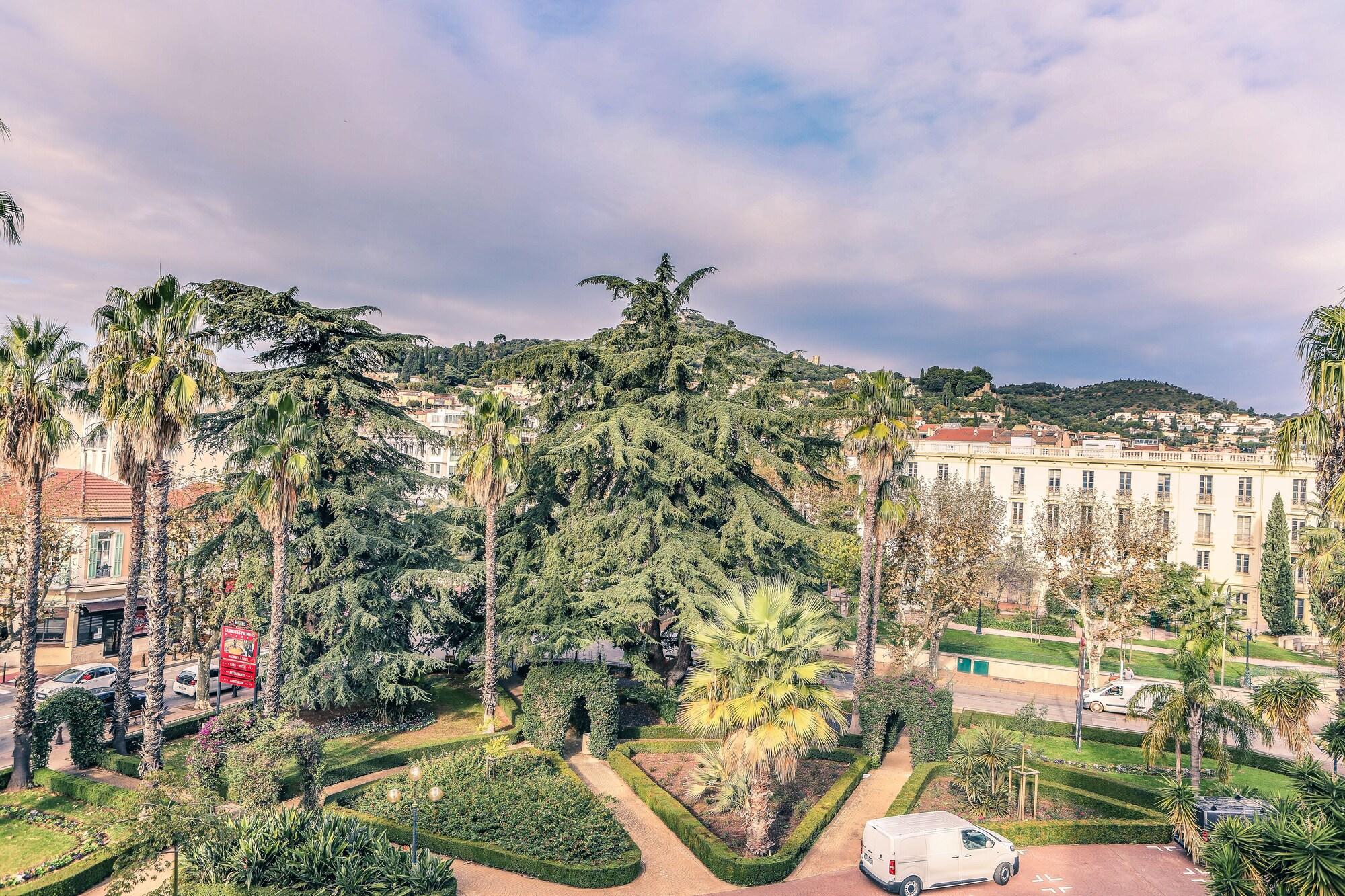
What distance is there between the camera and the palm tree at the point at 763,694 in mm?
14938

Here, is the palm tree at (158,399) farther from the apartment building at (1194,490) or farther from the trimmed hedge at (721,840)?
the apartment building at (1194,490)

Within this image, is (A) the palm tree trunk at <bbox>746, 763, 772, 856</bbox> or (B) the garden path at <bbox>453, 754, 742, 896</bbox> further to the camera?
(A) the palm tree trunk at <bbox>746, 763, 772, 856</bbox>

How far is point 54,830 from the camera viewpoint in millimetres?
16656

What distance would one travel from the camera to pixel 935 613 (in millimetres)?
32250

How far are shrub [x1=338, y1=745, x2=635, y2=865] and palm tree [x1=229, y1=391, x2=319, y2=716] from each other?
4.49m

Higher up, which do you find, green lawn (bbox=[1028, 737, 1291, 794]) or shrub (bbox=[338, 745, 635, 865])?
shrub (bbox=[338, 745, 635, 865])

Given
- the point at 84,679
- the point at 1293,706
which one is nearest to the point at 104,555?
the point at 84,679

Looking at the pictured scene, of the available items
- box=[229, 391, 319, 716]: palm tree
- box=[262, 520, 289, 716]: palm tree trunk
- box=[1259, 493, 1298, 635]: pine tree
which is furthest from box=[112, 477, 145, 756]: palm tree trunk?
box=[1259, 493, 1298, 635]: pine tree

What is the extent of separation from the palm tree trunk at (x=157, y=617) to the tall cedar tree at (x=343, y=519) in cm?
373

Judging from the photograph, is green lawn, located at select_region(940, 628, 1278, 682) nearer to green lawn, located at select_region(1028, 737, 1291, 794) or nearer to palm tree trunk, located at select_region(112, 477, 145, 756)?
green lawn, located at select_region(1028, 737, 1291, 794)

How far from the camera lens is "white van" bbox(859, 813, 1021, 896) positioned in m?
15.0

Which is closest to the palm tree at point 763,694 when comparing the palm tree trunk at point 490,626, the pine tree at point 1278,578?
the palm tree trunk at point 490,626

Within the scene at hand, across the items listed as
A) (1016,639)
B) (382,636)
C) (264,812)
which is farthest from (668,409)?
(1016,639)

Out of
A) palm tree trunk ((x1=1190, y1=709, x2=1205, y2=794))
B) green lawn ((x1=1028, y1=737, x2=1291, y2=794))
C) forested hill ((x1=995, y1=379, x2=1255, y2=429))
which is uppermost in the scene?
forested hill ((x1=995, y1=379, x2=1255, y2=429))
